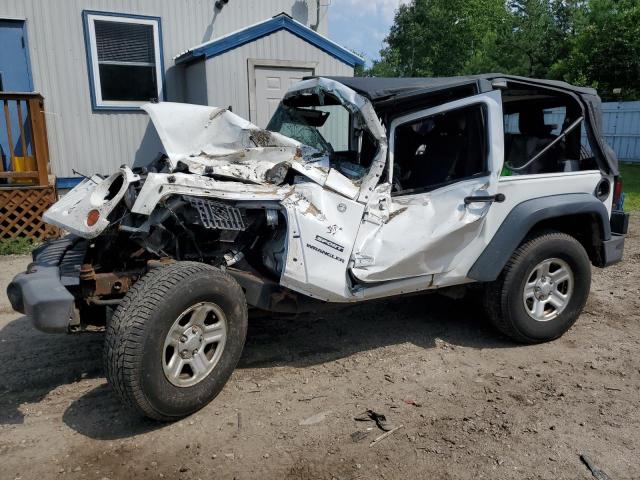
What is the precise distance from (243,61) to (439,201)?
6583mm

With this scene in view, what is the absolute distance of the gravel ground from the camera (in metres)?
2.95

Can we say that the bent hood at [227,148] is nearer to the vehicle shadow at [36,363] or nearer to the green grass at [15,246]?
the vehicle shadow at [36,363]

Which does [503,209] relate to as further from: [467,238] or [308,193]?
[308,193]

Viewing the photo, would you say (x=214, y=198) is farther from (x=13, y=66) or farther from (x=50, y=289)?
(x=13, y=66)

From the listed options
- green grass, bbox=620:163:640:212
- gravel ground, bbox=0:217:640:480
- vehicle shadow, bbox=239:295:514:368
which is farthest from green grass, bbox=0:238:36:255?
green grass, bbox=620:163:640:212

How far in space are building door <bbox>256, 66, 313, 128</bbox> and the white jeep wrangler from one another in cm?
511

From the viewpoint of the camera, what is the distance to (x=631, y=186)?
13648 mm

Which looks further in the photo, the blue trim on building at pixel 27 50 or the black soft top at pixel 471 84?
the blue trim on building at pixel 27 50

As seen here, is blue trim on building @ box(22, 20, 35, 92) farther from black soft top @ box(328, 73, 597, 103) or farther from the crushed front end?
black soft top @ box(328, 73, 597, 103)

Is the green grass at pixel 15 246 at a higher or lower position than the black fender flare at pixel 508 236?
lower

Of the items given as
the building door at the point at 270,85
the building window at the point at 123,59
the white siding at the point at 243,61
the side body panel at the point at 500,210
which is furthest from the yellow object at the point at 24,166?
the side body panel at the point at 500,210

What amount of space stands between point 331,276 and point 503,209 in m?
1.48

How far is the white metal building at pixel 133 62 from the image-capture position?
8.77 metres

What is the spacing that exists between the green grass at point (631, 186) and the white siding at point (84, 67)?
319 inches
